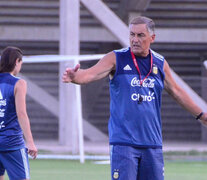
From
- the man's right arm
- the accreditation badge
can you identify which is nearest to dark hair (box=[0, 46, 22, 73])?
the man's right arm

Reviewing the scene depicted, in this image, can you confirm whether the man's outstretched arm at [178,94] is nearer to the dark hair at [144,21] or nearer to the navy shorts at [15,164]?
the dark hair at [144,21]

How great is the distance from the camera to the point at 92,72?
518cm

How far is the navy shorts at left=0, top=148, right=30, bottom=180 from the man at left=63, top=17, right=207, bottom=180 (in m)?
1.28

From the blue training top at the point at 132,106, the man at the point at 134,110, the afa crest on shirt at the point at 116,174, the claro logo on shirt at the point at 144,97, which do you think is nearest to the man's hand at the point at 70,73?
the man at the point at 134,110

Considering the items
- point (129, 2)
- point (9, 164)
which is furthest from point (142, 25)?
point (129, 2)

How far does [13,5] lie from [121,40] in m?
3.60

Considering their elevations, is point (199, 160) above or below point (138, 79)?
below

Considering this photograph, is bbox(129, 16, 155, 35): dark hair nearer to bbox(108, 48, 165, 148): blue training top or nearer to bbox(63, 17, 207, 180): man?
bbox(63, 17, 207, 180): man

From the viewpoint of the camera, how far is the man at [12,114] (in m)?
6.21

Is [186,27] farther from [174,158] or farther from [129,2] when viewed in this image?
[174,158]

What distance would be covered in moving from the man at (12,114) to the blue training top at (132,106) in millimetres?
1186

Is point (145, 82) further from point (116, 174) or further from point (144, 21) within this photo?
point (116, 174)

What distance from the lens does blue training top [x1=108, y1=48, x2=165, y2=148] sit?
17.3 feet

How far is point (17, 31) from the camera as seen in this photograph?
18953 mm
